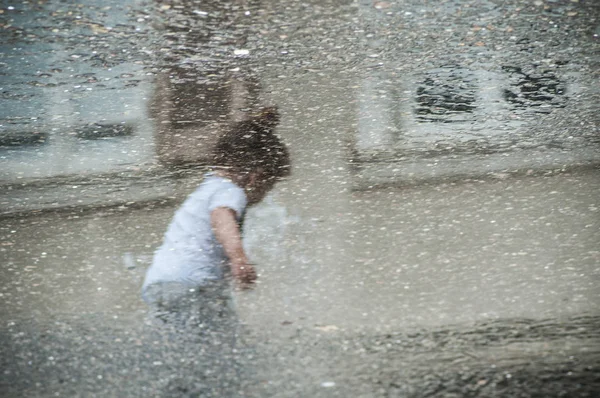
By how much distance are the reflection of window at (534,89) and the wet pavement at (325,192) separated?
0.8 inches

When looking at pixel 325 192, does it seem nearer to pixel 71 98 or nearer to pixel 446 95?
pixel 446 95

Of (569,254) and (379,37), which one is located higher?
(379,37)

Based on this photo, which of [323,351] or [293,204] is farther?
[293,204]

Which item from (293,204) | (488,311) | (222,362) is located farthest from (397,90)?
(222,362)

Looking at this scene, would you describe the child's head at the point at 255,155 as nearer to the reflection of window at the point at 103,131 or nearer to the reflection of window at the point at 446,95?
the reflection of window at the point at 103,131

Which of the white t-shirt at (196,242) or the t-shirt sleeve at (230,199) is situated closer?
the white t-shirt at (196,242)

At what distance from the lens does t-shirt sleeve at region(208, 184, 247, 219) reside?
436 centimetres

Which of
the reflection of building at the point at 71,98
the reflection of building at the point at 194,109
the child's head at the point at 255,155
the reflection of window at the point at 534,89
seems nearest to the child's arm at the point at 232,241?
the child's head at the point at 255,155

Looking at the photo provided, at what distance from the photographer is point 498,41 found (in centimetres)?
676

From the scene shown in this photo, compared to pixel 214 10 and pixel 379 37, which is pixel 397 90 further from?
pixel 214 10

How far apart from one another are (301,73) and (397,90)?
75 cm

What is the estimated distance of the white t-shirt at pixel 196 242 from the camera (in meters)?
3.92

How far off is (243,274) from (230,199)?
2.09 ft

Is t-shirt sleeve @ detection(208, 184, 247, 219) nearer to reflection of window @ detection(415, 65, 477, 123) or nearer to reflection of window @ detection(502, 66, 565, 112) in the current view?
reflection of window @ detection(415, 65, 477, 123)
